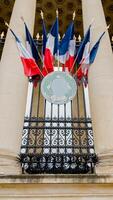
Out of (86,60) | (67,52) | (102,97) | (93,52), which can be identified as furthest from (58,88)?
(93,52)

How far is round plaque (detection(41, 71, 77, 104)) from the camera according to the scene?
323 inches

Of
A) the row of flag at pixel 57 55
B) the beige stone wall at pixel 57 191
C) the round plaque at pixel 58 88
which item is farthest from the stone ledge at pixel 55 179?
the row of flag at pixel 57 55

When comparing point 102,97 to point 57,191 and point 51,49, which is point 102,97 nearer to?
point 51,49

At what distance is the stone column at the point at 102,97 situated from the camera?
7395mm

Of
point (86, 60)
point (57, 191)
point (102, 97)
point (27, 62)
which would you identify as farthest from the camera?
point (86, 60)

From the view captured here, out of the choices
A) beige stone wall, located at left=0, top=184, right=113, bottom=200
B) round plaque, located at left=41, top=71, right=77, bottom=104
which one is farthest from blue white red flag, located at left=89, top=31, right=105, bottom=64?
beige stone wall, located at left=0, top=184, right=113, bottom=200

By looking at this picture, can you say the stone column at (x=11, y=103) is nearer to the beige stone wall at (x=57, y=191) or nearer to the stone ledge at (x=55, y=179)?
the stone ledge at (x=55, y=179)

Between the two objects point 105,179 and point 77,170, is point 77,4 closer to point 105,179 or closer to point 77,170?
point 77,170

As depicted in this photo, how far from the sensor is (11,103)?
27.0ft

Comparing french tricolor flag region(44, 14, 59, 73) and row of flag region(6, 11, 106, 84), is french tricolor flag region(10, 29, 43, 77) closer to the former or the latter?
row of flag region(6, 11, 106, 84)

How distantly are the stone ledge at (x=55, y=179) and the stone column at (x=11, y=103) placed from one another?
1.37 feet

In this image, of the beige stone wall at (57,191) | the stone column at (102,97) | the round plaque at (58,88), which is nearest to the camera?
the beige stone wall at (57,191)

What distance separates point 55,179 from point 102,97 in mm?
2869

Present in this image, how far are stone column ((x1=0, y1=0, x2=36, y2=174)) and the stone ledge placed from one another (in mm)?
419
